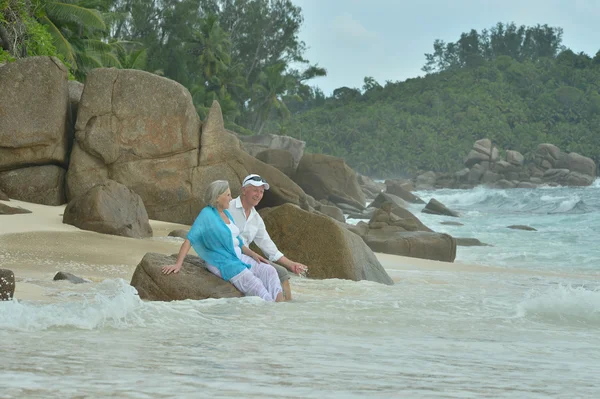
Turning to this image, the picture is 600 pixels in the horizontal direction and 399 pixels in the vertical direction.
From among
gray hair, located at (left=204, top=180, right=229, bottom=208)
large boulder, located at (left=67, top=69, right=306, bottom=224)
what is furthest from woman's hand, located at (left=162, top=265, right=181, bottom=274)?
large boulder, located at (left=67, top=69, right=306, bottom=224)

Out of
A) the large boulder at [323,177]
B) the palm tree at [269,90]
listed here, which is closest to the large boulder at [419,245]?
the large boulder at [323,177]

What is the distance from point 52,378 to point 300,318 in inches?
116

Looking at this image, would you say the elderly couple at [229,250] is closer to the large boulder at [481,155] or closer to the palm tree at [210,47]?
the palm tree at [210,47]

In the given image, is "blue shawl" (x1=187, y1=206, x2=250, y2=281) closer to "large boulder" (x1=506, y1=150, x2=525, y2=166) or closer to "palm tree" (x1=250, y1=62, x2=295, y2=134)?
"palm tree" (x1=250, y1=62, x2=295, y2=134)

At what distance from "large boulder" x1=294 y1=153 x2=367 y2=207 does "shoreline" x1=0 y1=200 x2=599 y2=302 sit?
42.2 ft

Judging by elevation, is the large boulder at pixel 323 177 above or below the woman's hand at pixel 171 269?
above

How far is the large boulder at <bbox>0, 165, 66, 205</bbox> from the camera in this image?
14789mm

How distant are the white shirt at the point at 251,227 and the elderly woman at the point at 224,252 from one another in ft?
0.87

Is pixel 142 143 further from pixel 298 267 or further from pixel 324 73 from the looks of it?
pixel 324 73

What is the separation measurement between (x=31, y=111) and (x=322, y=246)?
7898 mm

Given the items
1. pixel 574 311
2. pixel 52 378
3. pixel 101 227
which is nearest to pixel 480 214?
pixel 101 227

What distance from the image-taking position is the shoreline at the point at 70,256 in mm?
7558

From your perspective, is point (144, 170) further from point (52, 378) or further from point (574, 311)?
point (52, 378)

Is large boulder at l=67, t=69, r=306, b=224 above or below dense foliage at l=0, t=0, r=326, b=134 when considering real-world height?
below
